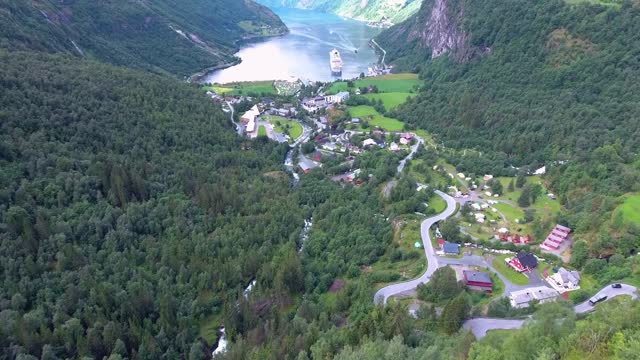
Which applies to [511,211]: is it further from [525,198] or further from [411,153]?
[411,153]

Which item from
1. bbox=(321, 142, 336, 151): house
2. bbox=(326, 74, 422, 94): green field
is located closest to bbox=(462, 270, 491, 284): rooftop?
bbox=(321, 142, 336, 151): house

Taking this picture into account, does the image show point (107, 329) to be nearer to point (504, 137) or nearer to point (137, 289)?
point (137, 289)

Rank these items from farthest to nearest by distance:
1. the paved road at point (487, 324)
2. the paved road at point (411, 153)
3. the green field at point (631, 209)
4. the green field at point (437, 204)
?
1. the paved road at point (411, 153)
2. the green field at point (437, 204)
3. the green field at point (631, 209)
4. the paved road at point (487, 324)

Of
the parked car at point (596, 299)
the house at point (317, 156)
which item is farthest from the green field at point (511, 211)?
the house at point (317, 156)

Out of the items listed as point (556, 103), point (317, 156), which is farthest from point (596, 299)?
point (556, 103)

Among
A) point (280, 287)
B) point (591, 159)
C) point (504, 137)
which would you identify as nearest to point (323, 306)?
point (280, 287)

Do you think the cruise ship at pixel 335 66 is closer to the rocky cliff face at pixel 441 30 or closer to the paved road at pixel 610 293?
the rocky cliff face at pixel 441 30

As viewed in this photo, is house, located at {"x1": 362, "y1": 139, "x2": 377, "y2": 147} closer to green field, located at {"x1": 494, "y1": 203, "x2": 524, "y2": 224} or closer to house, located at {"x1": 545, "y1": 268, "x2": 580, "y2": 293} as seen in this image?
green field, located at {"x1": 494, "y1": 203, "x2": 524, "y2": 224}
